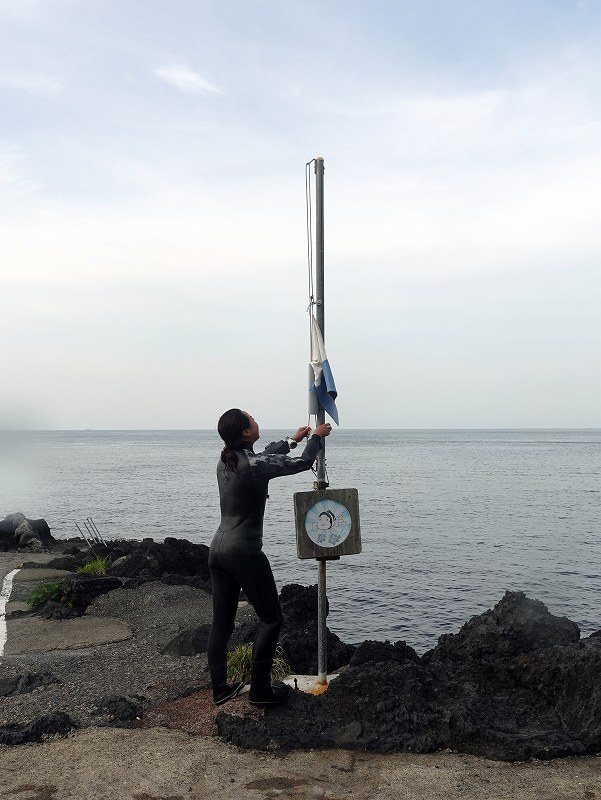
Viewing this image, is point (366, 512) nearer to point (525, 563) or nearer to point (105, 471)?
point (525, 563)

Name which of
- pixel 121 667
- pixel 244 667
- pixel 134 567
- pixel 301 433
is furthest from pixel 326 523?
pixel 134 567

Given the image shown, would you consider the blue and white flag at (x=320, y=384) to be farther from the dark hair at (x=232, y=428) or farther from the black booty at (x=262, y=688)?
the black booty at (x=262, y=688)

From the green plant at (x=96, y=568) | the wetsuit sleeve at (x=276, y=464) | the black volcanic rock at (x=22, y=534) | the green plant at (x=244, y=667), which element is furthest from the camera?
the black volcanic rock at (x=22, y=534)

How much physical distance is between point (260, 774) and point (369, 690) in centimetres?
138

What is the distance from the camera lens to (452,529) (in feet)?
104

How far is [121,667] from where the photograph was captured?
8398mm

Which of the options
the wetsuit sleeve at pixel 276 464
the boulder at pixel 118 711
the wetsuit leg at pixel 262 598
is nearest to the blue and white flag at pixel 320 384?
the wetsuit sleeve at pixel 276 464

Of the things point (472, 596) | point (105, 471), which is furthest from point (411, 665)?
point (105, 471)

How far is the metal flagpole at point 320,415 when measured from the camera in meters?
7.09

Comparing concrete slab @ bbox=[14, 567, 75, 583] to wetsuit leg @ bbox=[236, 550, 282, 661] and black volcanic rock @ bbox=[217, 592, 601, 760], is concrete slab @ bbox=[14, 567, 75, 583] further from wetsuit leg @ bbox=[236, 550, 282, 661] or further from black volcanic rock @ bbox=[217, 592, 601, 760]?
wetsuit leg @ bbox=[236, 550, 282, 661]

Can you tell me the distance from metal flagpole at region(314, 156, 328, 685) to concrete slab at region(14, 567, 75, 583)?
8.96 m

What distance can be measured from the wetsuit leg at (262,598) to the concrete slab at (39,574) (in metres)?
9.41

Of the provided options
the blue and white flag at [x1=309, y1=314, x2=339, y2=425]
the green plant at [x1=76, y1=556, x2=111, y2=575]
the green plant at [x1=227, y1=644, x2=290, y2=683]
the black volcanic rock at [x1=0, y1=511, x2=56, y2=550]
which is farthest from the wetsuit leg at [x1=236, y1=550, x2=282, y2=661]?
the black volcanic rock at [x1=0, y1=511, x2=56, y2=550]

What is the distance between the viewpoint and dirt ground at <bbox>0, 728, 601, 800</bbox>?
4.95m
